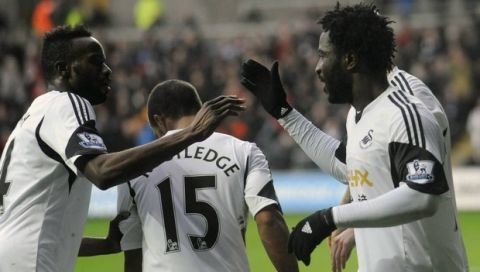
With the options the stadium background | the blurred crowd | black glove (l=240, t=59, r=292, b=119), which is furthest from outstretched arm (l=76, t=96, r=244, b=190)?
the blurred crowd

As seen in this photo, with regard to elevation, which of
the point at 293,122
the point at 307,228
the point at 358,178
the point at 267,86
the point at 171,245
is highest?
the point at 267,86

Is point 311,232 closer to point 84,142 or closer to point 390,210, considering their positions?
point 390,210

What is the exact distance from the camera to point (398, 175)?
500 cm

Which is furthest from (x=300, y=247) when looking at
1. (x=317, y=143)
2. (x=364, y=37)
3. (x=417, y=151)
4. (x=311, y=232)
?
(x=317, y=143)

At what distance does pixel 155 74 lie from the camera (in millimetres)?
23625

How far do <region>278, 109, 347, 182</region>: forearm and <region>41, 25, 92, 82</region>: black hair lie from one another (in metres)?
1.25

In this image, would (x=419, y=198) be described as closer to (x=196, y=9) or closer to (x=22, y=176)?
(x=22, y=176)

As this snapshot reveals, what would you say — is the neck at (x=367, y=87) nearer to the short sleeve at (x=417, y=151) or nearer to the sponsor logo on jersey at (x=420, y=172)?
the short sleeve at (x=417, y=151)

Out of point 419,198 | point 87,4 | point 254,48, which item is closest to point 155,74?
point 254,48

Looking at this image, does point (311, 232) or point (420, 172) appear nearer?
point (420, 172)

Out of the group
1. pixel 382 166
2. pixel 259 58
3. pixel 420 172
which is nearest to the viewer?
pixel 420 172

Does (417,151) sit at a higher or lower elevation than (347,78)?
lower

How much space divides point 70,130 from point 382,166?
153 cm

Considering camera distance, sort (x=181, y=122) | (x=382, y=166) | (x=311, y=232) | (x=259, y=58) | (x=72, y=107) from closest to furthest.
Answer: (x=311, y=232)
(x=382, y=166)
(x=72, y=107)
(x=181, y=122)
(x=259, y=58)
